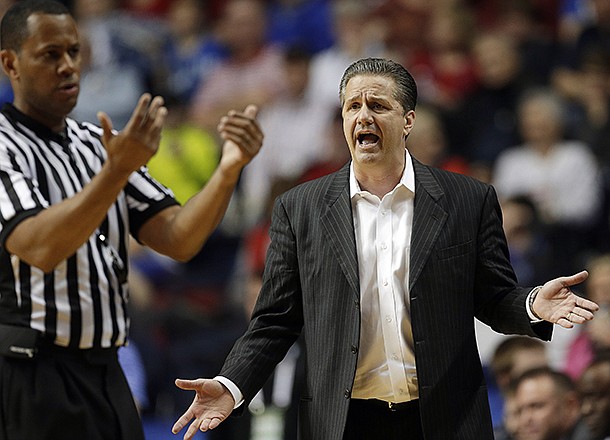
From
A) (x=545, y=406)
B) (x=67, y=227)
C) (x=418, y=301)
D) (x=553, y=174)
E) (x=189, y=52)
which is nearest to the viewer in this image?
(x=418, y=301)

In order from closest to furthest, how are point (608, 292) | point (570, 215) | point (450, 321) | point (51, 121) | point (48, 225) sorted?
point (450, 321)
point (48, 225)
point (51, 121)
point (608, 292)
point (570, 215)

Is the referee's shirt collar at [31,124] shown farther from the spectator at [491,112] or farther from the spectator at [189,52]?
the spectator at [189,52]

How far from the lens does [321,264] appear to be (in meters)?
3.33

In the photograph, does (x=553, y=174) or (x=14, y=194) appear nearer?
(x=14, y=194)

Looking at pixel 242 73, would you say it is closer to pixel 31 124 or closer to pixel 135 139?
pixel 31 124

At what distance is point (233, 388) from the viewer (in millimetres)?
3328

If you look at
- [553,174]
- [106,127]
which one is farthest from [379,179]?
[553,174]

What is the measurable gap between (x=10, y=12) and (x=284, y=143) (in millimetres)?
4752

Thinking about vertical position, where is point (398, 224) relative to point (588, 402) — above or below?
above

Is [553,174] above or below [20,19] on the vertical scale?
below

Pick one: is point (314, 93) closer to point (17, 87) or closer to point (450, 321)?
point (17, 87)

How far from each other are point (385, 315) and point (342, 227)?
290 mm

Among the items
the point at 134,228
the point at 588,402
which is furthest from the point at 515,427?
the point at 134,228

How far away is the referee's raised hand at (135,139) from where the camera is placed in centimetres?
367
